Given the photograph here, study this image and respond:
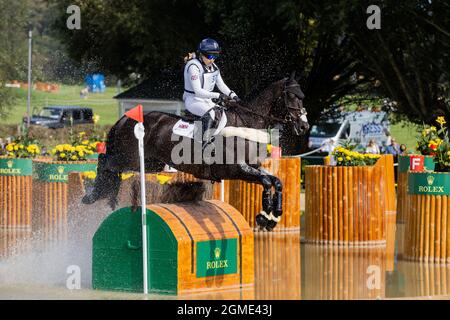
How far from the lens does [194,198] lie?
13.5 m

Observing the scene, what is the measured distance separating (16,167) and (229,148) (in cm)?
759

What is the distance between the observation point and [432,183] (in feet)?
49.6

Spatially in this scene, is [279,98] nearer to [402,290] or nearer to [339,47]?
[402,290]

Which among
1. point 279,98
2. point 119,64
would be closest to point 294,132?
point 279,98

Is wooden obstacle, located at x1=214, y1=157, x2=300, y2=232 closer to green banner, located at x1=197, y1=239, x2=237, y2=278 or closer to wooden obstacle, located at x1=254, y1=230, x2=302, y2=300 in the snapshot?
wooden obstacle, located at x1=254, y1=230, x2=302, y2=300

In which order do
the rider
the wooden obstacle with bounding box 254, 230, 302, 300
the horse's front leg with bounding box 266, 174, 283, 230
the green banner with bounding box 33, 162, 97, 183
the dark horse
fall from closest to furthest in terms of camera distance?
1. the wooden obstacle with bounding box 254, 230, 302, 300
2. the horse's front leg with bounding box 266, 174, 283, 230
3. the dark horse
4. the rider
5. the green banner with bounding box 33, 162, 97, 183

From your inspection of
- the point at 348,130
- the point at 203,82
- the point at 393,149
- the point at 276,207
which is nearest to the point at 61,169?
the point at 203,82

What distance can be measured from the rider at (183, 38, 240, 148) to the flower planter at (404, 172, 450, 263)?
132 inches

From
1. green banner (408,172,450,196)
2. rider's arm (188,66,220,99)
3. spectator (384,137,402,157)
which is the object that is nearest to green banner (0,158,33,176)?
rider's arm (188,66,220,99)

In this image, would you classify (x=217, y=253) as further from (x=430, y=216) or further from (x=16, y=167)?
(x=16, y=167)

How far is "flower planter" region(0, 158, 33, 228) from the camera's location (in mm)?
20091

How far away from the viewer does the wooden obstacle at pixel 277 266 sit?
40.8ft

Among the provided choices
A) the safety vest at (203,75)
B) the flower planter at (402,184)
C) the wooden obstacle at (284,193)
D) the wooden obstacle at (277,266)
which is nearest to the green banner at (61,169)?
the wooden obstacle at (284,193)

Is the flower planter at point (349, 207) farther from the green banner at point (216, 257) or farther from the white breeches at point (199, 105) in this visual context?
the green banner at point (216, 257)
